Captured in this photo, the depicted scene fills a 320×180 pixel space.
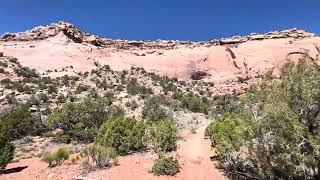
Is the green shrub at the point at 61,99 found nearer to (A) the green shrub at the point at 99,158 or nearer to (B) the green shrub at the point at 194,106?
(B) the green shrub at the point at 194,106

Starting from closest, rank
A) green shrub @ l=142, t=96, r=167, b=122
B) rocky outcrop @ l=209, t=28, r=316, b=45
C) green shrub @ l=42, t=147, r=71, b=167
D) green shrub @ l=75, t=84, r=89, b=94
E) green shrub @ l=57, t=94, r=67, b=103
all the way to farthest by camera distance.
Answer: green shrub @ l=42, t=147, r=71, b=167 < green shrub @ l=142, t=96, r=167, b=122 < green shrub @ l=57, t=94, r=67, b=103 < green shrub @ l=75, t=84, r=89, b=94 < rocky outcrop @ l=209, t=28, r=316, b=45

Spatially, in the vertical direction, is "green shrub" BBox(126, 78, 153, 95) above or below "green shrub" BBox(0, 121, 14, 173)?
above

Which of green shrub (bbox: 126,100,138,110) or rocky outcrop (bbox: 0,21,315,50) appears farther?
rocky outcrop (bbox: 0,21,315,50)

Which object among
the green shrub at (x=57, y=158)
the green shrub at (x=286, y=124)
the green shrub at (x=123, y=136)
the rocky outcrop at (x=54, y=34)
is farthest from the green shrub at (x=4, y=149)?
the rocky outcrop at (x=54, y=34)

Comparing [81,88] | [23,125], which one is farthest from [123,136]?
[81,88]

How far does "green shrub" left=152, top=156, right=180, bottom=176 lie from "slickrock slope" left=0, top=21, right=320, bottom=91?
136 ft

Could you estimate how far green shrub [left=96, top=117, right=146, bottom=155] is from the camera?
717 inches

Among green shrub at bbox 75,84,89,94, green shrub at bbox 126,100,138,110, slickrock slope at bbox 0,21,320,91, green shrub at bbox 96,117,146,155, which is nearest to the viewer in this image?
green shrub at bbox 96,117,146,155

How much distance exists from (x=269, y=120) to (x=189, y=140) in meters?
11.6

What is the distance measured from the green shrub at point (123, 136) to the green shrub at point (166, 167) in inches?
136

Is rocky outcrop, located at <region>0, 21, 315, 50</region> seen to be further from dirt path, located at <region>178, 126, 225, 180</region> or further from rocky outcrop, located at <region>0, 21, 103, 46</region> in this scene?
dirt path, located at <region>178, 126, 225, 180</region>

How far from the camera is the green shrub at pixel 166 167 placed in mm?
14531

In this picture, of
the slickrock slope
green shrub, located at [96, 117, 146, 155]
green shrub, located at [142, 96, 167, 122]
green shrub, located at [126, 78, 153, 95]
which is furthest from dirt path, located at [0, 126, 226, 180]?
the slickrock slope

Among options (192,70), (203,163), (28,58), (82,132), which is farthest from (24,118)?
(192,70)
